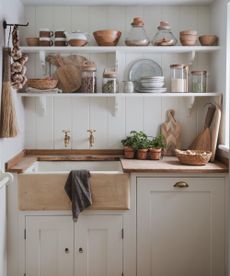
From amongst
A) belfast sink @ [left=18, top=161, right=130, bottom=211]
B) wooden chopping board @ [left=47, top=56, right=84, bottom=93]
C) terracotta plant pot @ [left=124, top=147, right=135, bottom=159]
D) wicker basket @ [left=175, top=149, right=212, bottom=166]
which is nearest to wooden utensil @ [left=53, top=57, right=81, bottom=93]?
wooden chopping board @ [left=47, top=56, right=84, bottom=93]

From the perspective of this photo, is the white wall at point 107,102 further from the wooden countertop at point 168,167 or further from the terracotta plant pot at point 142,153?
the wooden countertop at point 168,167

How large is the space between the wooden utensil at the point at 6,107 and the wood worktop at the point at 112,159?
277 millimetres

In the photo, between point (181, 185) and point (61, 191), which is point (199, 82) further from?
point (61, 191)

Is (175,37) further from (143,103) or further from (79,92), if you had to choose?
(79,92)

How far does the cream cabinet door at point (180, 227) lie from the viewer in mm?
2994

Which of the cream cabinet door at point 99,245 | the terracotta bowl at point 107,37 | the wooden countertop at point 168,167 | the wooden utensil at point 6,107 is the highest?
the terracotta bowl at point 107,37

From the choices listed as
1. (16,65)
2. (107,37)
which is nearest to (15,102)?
(16,65)

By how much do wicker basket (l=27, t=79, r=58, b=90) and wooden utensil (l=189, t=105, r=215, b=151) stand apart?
1.18 m

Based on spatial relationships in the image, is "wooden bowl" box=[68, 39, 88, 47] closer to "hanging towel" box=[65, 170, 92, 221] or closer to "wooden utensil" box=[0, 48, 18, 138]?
"wooden utensil" box=[0, 48, 18, 138]

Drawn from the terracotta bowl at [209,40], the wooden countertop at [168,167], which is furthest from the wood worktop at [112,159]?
the terracotta bowl at [209,40]

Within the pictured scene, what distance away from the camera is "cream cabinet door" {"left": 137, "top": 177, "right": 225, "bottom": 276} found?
9.82 ft

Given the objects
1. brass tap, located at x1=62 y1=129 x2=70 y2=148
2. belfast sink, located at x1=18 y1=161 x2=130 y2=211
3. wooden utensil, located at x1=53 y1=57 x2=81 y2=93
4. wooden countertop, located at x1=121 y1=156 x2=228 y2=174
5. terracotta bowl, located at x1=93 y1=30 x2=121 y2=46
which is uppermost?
terracotta bowl, located at x1=93 y1=30 x2=121 y2=46

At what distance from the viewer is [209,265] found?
3037 mm

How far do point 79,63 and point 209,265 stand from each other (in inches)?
70.5
